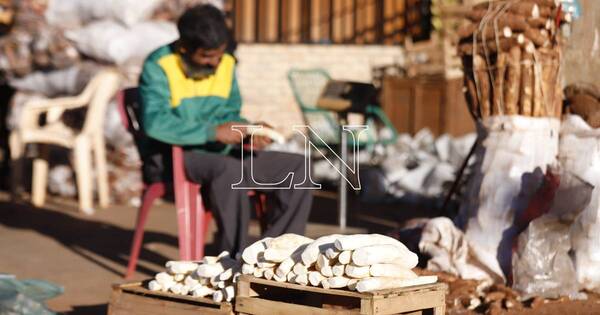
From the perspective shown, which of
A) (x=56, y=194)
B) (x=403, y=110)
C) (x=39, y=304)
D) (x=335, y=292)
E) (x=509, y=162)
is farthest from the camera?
(x=403, y=110)

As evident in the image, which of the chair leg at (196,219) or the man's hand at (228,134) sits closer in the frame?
the man's hand at (228,134)

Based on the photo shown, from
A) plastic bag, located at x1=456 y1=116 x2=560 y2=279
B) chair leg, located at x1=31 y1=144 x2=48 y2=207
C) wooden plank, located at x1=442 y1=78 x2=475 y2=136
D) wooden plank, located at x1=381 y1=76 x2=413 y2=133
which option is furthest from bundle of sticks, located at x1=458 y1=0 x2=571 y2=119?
wooden plank, located at x1=381 y1=76 x2=413 y2=133

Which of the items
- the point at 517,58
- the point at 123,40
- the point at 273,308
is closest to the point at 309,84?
the point at 123,40

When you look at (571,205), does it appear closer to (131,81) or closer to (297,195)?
(297,195)

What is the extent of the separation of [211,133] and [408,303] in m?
2.10

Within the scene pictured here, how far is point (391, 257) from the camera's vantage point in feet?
13.9

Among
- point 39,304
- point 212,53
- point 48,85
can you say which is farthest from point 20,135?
point 39,304

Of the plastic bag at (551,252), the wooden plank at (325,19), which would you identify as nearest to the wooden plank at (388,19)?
the wooden plank at (325,19)

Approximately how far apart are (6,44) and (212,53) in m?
4.45

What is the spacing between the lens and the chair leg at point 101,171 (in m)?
9.45

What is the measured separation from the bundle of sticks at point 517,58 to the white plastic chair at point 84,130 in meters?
4.08

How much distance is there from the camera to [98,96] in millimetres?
9266

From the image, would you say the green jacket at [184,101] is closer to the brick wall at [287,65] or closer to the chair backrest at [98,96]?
the chair backrest at [98,96]

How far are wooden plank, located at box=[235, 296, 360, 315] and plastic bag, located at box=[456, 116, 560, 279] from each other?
1.70m
